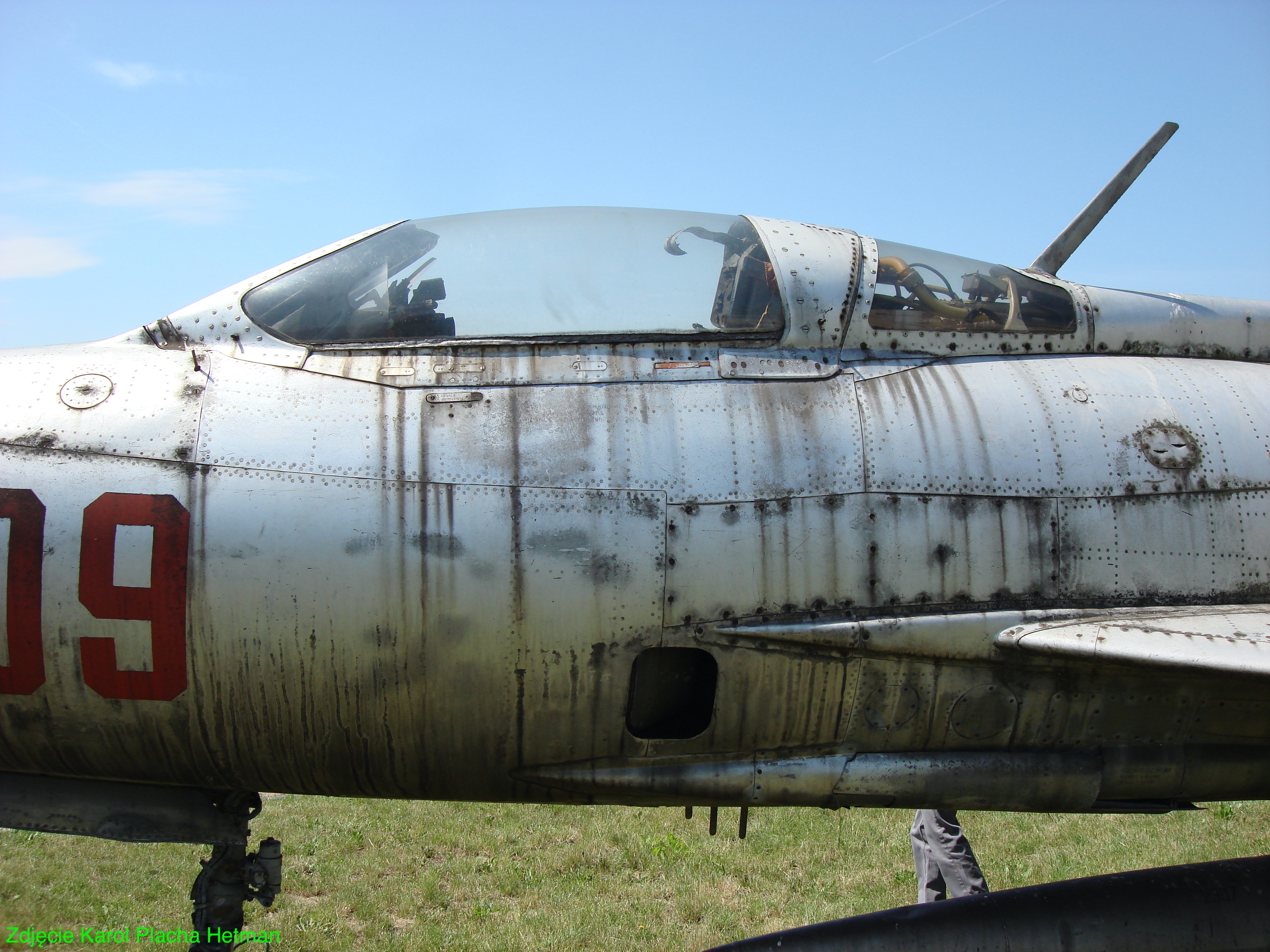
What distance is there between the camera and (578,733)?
3.74 metres

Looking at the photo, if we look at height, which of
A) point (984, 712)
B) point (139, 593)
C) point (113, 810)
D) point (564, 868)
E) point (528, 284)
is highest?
point (528, 284)

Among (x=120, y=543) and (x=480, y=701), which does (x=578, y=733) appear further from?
(x=120, y=543)

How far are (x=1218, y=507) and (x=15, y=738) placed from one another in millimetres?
4879

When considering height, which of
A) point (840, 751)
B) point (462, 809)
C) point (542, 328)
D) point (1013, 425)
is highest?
point (542, 328)

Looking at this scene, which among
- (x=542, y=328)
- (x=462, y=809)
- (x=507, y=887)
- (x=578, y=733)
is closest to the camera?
(x=578, y=733)

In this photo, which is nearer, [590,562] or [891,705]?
[590,562]

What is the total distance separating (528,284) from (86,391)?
1791mm

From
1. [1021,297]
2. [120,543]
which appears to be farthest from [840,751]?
[120,543]

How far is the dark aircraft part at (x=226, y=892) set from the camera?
430 cm

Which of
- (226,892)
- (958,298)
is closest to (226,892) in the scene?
(226,892)

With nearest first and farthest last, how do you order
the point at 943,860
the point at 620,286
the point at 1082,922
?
the point at 1082,922 < the point at 620,286 < the point at 943,860

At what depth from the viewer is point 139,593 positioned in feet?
11.2

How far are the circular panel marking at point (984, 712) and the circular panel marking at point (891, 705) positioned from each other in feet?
0.58

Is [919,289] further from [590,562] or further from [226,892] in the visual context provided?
[226,892]
